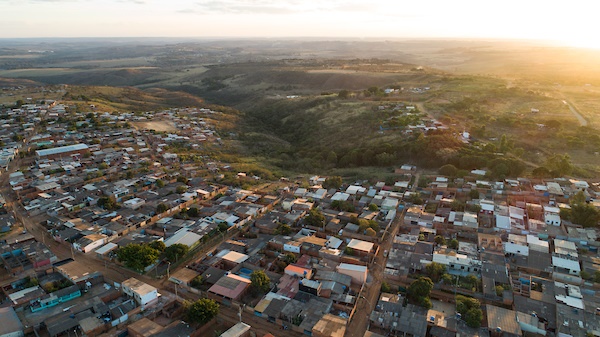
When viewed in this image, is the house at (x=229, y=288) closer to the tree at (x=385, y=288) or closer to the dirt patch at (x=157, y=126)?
the tree at (x=385, y=288)

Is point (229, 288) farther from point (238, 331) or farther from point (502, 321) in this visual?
point (502, 321)

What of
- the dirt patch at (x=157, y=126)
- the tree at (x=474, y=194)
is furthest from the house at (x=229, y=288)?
the dirt patch at (x=157, y=126)

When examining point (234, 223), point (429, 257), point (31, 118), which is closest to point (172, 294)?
point (234, 223)

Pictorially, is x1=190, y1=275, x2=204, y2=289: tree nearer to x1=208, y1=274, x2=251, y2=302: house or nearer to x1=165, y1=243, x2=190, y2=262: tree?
x1=208, y1=274, x2=251, y2=302: house

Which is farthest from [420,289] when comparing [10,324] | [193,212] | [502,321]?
[10,324]

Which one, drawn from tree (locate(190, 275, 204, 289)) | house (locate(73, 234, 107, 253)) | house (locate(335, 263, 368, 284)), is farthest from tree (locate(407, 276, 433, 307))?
house (locate(73, 234, 107, 253))

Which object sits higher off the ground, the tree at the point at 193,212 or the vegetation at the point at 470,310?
the tree at the point at 193,212
